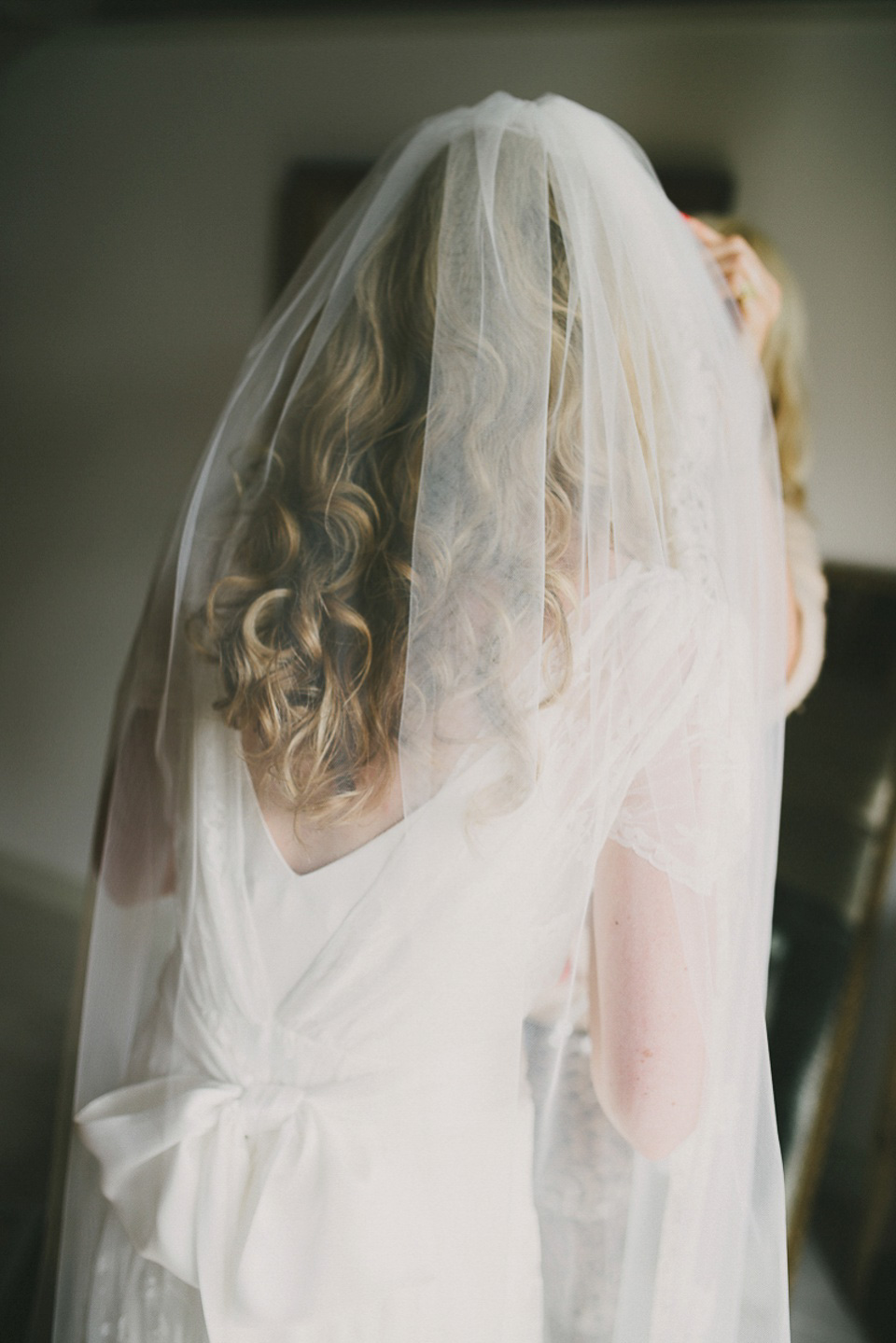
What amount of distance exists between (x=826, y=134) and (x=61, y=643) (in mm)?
1826

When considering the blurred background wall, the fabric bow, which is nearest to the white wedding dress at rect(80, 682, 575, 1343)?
the fabric bow

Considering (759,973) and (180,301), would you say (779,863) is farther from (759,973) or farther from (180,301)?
(180,301)

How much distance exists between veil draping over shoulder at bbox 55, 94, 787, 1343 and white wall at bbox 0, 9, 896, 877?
0.95m

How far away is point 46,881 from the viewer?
1.94 meters

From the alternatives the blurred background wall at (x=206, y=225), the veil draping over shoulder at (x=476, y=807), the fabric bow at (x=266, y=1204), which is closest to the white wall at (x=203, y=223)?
the blurred background wall at (x=206, y=225)

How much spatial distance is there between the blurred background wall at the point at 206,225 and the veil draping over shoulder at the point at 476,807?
0.95 m

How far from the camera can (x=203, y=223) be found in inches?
66.0

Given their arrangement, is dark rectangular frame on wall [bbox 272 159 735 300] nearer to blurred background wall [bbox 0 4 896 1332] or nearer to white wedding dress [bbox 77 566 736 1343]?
blurred background wall [bbox 0 4 896 1332]

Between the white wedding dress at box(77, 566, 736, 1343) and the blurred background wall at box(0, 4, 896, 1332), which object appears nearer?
the white wedding dress at box(77, 566, 736, 1343)

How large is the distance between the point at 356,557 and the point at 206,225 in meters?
1.37

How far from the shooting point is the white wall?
1445 mm

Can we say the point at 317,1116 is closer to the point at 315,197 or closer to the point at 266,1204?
the point at 266,1204

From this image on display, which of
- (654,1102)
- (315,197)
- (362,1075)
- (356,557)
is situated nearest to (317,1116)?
(362,1075)

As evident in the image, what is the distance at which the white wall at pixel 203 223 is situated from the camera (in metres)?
1.45
